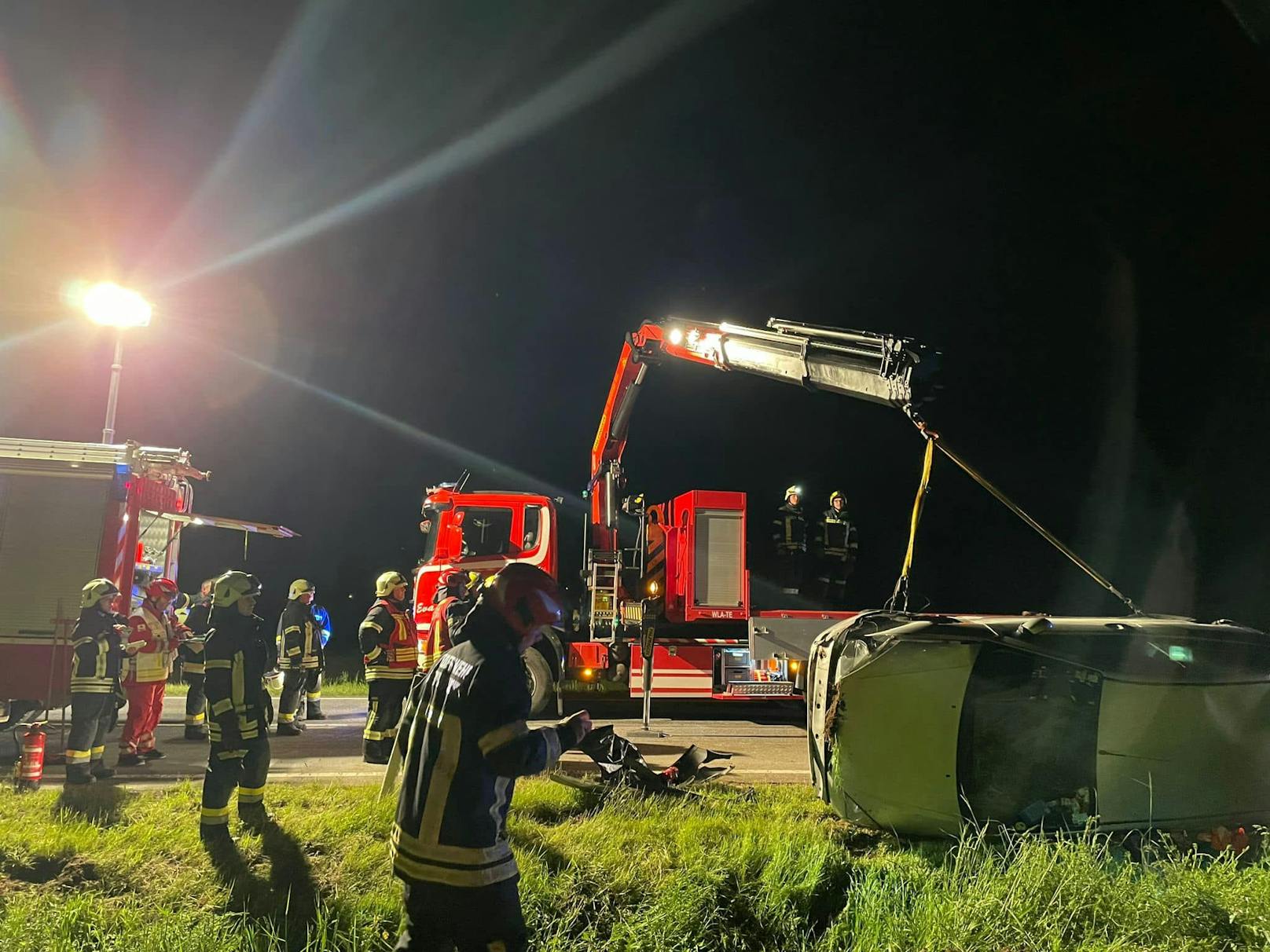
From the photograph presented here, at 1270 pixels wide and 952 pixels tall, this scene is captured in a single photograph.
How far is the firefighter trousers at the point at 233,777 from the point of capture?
4.48 meters

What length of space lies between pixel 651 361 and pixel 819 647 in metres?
6.92

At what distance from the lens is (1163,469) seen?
887 inches

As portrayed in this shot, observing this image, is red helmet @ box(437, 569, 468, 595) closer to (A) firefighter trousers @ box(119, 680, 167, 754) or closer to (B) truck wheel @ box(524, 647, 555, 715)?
(B) truck wheel @ box(524, 647, 555, 715)

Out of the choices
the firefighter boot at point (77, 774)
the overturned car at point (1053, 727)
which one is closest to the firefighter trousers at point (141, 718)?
the firefighter boot at point (77, 774)

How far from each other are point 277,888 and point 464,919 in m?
2.09

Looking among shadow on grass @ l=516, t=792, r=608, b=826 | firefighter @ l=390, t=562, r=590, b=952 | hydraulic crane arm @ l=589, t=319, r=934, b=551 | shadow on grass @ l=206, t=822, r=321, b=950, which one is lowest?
shadow on grass @ l=206, t=822, r=321, b=950

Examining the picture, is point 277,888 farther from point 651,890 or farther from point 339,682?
point 339,682

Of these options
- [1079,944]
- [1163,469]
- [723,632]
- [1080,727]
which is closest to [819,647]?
[1080,727]

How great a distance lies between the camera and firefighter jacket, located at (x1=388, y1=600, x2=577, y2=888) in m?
2.39

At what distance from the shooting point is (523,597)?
8.57 feet

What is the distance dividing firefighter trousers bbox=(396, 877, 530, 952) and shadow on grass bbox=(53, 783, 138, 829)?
3.37 metres

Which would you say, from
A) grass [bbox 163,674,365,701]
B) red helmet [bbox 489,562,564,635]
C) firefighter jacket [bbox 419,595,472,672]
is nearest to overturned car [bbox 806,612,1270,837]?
red helmet [bbox 489,562,564,635]

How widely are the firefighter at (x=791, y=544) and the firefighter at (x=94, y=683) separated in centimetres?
777

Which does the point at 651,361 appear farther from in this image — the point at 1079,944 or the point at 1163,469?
the point at 1163,469
